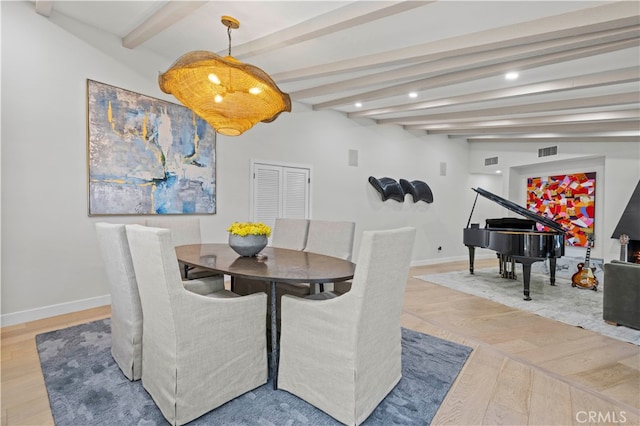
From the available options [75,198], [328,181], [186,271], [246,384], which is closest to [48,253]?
[75,198]

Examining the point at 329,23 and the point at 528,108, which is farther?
the point at 528,108

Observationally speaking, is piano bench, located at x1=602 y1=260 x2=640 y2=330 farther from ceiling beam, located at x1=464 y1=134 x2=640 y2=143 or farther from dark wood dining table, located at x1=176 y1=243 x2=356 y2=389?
ceiling beam, located at x1=464 y1=134 x2=640 y2=143

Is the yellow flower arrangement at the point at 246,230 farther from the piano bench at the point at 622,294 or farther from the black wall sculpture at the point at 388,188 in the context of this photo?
the black wall sculpture at the point at 388,188

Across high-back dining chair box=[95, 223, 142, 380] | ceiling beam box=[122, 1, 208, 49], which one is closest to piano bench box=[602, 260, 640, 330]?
high-back dining chair box=[95, 223, 142, 380]

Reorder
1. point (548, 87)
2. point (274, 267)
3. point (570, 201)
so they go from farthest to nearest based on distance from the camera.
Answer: point (570, 201), point (548, 87), point (274, 267)

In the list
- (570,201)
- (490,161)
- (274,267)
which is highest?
(490,161)

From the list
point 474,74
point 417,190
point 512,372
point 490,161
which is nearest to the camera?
point 512,372

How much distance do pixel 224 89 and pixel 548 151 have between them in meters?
6.85

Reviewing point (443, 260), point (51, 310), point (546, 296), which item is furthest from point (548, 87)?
point (51, 310)

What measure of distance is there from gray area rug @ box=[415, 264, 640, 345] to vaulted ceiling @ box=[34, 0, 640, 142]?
250cm

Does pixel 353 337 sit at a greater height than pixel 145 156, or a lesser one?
lesser

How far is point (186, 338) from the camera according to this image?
170cm

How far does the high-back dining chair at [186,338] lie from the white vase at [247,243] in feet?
2.17

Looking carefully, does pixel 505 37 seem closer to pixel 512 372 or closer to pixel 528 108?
pixel 528 108
